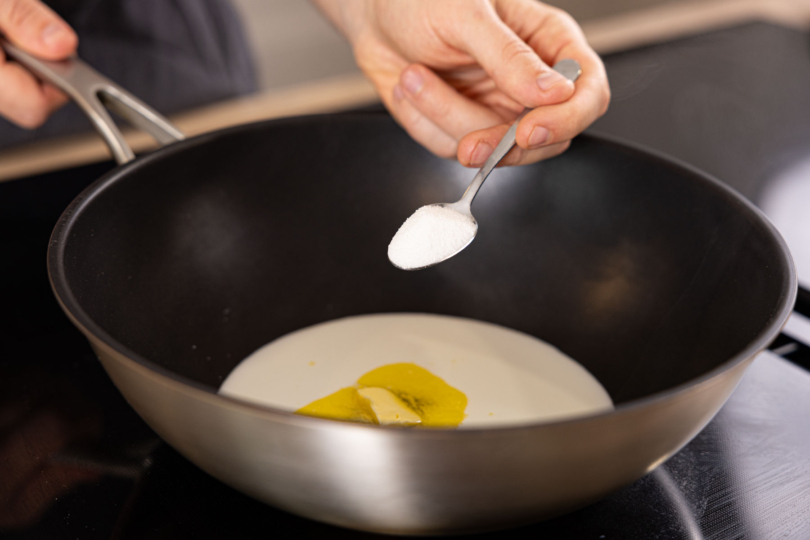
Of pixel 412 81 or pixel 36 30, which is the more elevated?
pixel 36 30

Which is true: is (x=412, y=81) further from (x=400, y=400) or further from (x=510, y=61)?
(x=400, y=400)

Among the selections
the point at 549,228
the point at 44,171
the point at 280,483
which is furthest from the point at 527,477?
the point at 44,171

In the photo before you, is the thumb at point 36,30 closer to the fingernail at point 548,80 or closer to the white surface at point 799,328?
the fingernail at point 548,80

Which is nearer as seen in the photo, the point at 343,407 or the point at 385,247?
the point at 343,407

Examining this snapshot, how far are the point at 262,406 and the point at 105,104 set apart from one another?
21.7 inches

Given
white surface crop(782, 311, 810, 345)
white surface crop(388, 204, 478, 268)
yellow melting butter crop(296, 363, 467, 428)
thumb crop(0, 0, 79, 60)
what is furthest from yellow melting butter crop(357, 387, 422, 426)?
thumb crop(0, 0, 79, 60)

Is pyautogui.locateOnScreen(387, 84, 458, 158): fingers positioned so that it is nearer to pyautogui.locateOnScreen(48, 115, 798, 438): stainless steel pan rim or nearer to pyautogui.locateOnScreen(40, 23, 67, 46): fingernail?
pyautogui.locateOnScreen(48, 115, 798, 438): stainless steel pan rim

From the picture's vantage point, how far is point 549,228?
781mm

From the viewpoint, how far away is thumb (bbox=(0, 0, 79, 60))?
2.58ft

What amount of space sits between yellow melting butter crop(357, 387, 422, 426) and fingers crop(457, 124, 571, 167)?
0.83 feet

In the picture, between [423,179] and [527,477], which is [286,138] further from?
[527,477]

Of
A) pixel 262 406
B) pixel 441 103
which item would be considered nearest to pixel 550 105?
pixel 441 103

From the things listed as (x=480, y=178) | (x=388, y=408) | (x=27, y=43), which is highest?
(x=27, y=43)

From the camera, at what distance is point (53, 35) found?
2.57 feet
